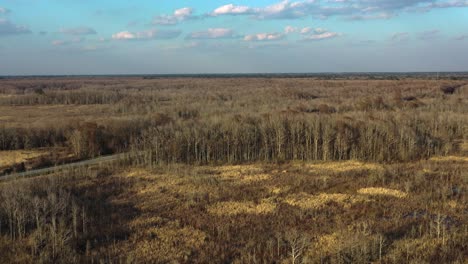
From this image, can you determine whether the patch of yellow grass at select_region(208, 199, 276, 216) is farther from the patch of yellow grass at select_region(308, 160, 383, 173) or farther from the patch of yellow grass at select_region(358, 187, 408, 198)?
the patch of yellow grass at select_region(308, 160, 383, 173)

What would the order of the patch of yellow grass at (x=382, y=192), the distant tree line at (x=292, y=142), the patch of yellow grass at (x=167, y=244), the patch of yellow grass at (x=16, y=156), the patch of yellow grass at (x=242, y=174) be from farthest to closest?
the distant tree line at (x=292, y=142) < the patch of yellow grass at (x=16, y=156) < the patch of yellow grass at (x=242, y=174) < the patch of yellow grass at (x=382, y=192) < the patch of yellow grass at (x=167, y=244)

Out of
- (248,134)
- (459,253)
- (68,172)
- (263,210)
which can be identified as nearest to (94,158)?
(68,172)

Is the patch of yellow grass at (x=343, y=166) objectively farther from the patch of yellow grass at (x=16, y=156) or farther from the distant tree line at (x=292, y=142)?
the patch of yellow grass at (x=16, y=156)

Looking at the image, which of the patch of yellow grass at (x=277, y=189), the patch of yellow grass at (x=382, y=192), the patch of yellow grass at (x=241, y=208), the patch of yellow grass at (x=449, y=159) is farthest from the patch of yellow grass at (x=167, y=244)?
the patch of yellow grass at (x=449, y=159)

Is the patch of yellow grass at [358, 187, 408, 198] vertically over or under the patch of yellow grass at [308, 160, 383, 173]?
over

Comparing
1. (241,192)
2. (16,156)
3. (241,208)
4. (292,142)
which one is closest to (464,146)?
(292,142)

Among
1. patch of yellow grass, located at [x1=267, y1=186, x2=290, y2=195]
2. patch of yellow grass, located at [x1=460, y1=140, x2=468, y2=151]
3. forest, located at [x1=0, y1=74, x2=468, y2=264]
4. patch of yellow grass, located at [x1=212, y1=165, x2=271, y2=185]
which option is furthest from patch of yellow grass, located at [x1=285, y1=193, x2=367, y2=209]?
patch of yellow grass, located at [x1=460, y1=140, x2=468, y2=151]

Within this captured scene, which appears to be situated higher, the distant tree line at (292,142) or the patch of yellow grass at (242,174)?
the distant tree line at (292,142)

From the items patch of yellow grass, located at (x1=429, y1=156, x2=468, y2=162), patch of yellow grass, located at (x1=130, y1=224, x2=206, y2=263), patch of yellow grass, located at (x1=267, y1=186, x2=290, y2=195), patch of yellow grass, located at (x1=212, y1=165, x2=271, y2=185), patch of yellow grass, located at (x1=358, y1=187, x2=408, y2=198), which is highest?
patch of yellow grass, located at (x1=358, y1=187, x2=408, y2=198)
